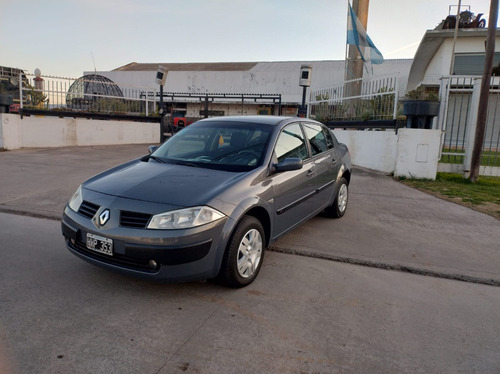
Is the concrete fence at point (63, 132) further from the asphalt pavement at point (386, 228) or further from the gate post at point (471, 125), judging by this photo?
the gate post at point (471, 125)

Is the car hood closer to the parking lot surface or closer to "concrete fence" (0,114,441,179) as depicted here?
the parking lot surface

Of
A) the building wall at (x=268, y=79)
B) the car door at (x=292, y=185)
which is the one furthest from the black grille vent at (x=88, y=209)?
the building wall at (x=268, y=79)

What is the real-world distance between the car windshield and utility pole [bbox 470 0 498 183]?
249 inches

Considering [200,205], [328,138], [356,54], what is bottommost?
[200,205]

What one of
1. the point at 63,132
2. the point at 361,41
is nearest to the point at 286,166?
the point at 361,41

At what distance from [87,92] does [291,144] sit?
13016 millimetres

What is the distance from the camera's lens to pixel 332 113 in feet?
42.9

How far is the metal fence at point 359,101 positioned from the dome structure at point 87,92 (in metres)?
8.39

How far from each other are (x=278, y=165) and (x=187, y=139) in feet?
4.25

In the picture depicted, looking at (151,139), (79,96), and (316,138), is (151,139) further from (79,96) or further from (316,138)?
(316,138)

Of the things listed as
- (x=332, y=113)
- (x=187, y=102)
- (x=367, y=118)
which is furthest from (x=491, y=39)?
(x=187, y=102)

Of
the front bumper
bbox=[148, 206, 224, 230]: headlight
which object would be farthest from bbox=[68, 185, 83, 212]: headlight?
bbox=[148, 206, 224, 230]: headlight

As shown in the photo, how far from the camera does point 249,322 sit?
278cm

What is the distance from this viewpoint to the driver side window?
13.3 feet
